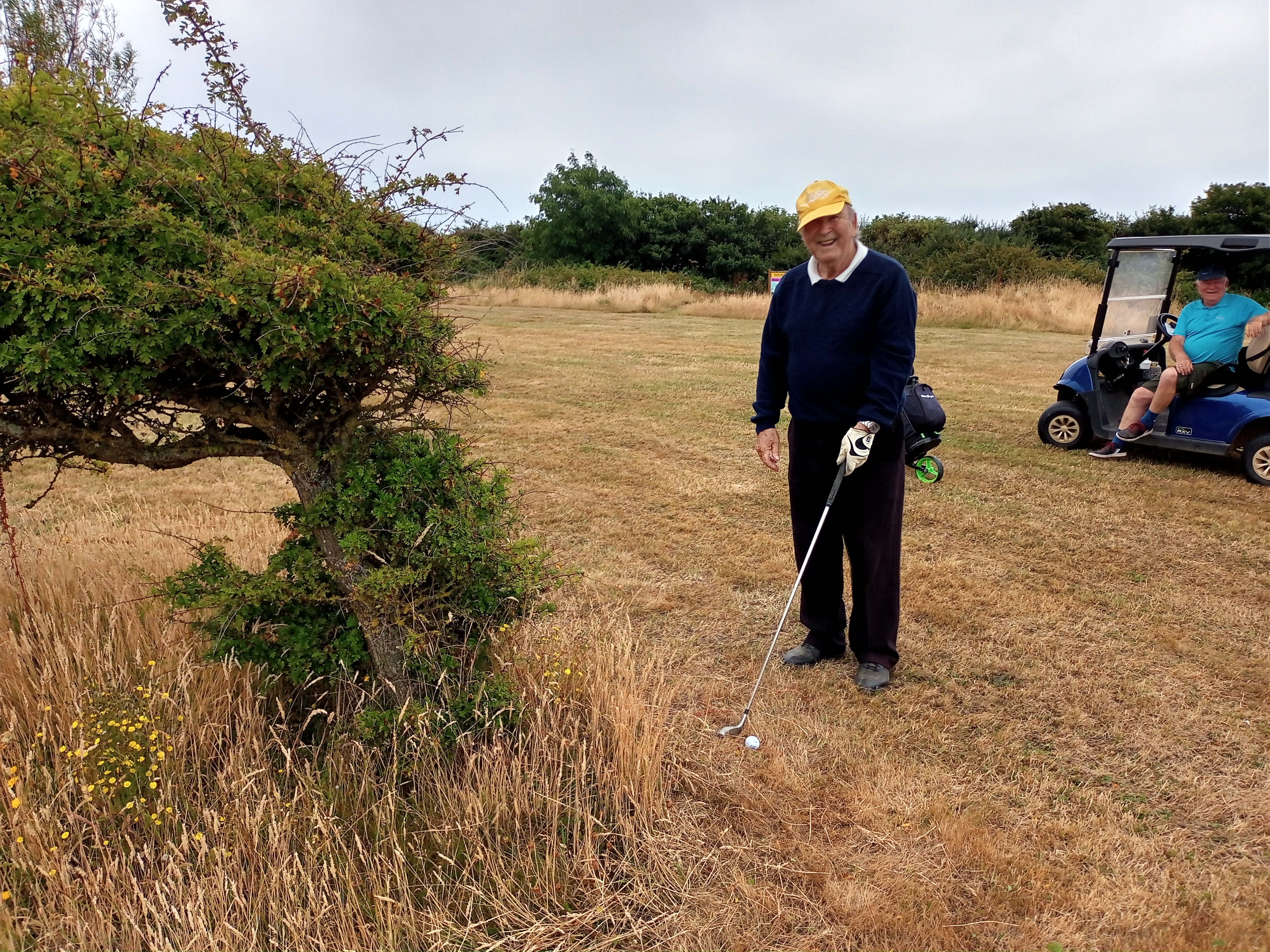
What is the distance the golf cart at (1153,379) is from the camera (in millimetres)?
6465

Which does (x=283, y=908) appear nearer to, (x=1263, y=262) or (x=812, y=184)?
(x=812, y=184)

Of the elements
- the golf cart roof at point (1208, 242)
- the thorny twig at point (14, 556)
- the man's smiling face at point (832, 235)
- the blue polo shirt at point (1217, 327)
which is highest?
the golf cart roof at point (1208, 242)

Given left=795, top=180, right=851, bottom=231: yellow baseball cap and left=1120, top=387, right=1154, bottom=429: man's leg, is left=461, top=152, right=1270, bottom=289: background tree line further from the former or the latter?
left=795, top=180, right=851, bottom=231: yellow baseball cap

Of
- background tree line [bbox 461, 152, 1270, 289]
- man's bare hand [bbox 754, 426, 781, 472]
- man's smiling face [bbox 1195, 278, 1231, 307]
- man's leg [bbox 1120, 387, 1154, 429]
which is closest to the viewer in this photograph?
man's bare hand [bbox 754, 426, 781, 472]

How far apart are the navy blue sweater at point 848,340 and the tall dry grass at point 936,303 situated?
13148 millimetres

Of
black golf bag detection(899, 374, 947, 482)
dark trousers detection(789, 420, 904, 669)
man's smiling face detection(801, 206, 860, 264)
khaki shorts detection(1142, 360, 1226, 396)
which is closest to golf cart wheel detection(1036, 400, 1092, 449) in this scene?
khaki shorts detection(1142, 360, 1226, 396)

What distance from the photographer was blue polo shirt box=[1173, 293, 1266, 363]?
20.8 ft

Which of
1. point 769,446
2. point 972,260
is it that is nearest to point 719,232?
point 972,260

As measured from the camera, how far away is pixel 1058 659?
3.94 metres

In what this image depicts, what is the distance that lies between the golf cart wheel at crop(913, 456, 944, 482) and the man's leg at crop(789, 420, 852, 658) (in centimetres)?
258

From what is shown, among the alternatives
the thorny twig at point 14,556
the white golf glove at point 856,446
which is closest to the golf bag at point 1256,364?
the white golf glove at point 856,446

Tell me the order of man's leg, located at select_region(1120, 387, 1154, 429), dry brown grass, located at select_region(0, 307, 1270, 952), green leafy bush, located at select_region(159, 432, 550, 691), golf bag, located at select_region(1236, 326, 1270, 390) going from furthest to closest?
man's leg, located at select_region(1120, 387, 1154, 429) → golf bag, located at select_region(1236, 326, 1270, 390) → green leafy bush, located at select_region(159, 432, 550, 691) → dry brown grass, located at select_region(0, 307, 1270, 952)

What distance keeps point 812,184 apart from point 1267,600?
3.55 metres

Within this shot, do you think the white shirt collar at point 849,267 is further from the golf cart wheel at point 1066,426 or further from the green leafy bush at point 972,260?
the green leafy bush at point 972,260
